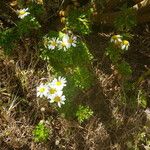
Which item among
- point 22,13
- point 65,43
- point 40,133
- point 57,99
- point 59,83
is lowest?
point 40,133

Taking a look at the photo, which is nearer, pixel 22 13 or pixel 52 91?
pixel 52 91

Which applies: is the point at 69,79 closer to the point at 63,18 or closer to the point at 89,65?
the point at 89,65

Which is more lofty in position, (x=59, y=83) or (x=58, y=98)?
(x=59, y=83)

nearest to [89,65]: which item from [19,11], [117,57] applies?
[117,57]

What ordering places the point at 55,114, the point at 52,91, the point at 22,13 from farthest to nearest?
the point at 55,114, the point at 22,13, the point at 52,91

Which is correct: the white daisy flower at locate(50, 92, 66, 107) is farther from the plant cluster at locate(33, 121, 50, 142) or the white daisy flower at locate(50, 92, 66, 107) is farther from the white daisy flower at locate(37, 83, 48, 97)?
the plant cluster at locate(33, 121, 50, 142)

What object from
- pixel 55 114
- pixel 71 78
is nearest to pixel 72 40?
pixel 71 78

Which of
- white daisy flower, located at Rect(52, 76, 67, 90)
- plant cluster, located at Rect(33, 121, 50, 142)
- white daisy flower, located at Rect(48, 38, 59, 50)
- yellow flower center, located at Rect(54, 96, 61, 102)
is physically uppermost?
white daisy flower, located at Rect(48, 38, 59, 50)

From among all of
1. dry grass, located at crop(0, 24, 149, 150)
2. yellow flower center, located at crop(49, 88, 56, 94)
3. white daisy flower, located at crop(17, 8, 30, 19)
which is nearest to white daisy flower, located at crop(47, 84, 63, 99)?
yellow flower center, located at crop(49, 88, 56, 94)

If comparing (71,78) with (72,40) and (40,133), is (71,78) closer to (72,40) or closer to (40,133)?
(72,40)

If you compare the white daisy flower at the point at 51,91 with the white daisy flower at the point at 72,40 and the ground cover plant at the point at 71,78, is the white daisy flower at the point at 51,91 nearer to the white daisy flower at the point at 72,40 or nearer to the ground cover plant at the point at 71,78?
the ground cover plant at the point at 71,78
